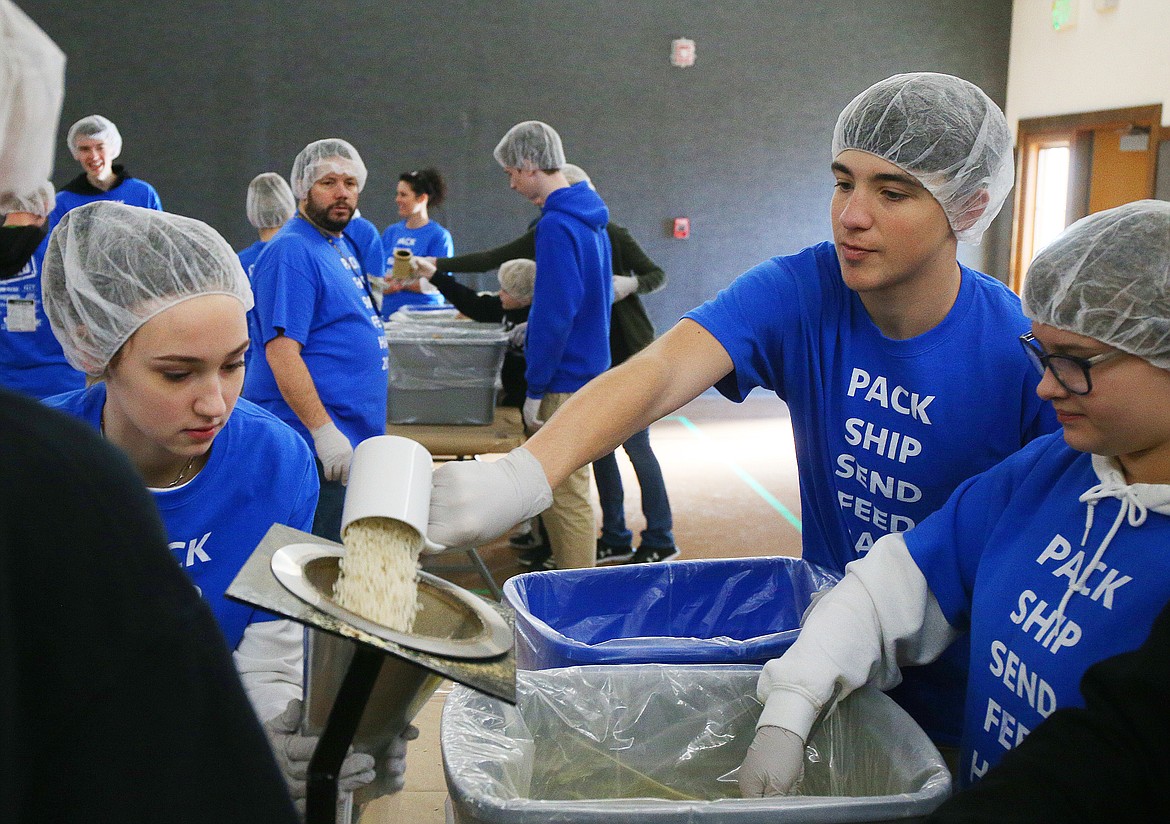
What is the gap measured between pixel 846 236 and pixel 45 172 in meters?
1.19

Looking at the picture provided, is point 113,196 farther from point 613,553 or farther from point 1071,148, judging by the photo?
point 1071,148

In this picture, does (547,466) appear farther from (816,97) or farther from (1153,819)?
(816,97)

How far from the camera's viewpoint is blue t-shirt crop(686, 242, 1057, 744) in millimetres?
1570

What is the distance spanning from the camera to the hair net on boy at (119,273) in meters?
1.50

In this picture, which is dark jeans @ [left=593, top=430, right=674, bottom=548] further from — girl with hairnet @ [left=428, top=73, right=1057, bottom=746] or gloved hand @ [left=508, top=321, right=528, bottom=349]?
girl with hairnet @ [left=428, top=73, right=1057, bottom=746]

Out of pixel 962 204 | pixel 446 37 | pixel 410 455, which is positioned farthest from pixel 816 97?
pixel 410 455

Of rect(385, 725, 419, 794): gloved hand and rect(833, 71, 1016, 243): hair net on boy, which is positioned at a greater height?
rect(833, 71, 1016, 243): hair net on boy

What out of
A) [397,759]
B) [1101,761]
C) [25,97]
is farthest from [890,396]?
[25,97]

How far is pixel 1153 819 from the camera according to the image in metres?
0.89

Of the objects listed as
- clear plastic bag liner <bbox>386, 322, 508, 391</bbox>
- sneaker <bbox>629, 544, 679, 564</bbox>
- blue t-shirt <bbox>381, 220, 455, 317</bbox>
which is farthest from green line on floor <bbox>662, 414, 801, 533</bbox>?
blue t-shirt <bbox>381, 220, 455, 317</bbox>

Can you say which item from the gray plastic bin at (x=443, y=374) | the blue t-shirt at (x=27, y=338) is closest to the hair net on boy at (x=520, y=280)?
the gray plastic bin at (x=443, y=374)

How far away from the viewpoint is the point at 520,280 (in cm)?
457

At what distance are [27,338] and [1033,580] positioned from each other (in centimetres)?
366

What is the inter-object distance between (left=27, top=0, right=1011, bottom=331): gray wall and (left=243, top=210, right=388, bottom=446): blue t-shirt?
5592 millimetres
